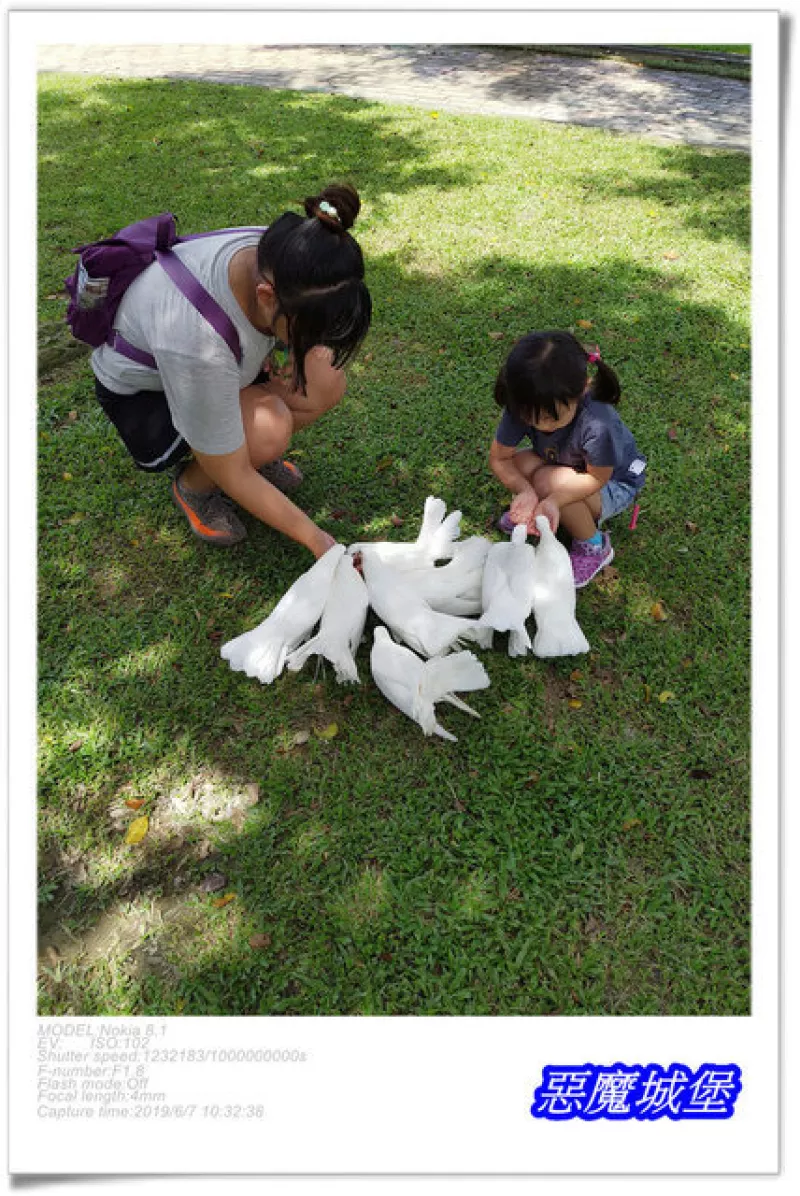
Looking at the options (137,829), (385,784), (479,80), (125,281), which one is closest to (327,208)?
(125,281)

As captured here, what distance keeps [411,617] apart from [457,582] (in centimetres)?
20

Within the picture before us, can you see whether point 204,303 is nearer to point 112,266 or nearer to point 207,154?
point 112,266

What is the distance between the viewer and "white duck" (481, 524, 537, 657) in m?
2.18

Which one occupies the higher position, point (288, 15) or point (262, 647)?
point (288, 15)

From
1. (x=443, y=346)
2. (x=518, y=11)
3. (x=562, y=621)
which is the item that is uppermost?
(x=518, y=11)

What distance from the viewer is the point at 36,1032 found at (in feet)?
5.39

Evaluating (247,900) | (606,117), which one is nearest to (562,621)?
(247,900)

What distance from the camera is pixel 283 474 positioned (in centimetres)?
273

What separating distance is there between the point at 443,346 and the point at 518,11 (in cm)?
148

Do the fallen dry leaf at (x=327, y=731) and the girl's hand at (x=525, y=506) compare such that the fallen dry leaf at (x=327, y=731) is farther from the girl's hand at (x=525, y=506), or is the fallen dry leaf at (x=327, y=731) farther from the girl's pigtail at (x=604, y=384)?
the girl's pigtail at (x=604, y=384)

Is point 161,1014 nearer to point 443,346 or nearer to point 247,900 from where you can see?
point 247,900

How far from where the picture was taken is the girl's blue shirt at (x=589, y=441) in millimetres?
2283

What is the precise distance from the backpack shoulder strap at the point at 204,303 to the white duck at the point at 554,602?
96 cm

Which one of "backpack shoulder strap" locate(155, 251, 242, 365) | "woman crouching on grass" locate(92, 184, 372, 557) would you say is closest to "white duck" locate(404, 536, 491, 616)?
"woman crouching on grass" locate(92, 184, 372, 557)
